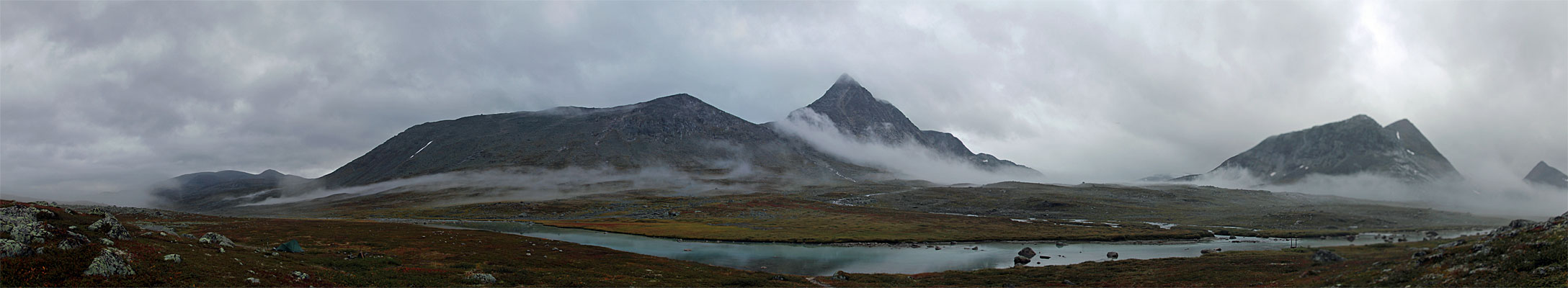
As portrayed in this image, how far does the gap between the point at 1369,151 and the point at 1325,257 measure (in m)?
132

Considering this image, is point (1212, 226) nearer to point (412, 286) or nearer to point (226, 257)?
point (412, 286)

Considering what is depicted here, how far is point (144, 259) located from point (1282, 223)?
167 m

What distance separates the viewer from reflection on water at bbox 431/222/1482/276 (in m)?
74.7

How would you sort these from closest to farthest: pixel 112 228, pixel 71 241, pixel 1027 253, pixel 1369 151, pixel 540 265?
1. pixel 71 241
2. pixel 112 228
3. pixel 540 265
4. pixel 1027 253
5. pixel 1369 151

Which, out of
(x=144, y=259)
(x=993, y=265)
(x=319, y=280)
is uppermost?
(x=144, y=259)

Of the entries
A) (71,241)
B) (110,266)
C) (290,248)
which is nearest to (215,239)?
(290,248)

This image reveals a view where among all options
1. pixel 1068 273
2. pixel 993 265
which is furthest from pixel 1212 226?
pixel 1068 273

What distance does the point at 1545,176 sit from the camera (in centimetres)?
5369

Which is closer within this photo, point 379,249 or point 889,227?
point 379,249

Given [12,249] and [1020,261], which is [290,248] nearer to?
[12,249]

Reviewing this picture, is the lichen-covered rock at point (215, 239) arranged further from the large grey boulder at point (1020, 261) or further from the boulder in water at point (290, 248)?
the large grey boulder at point (1020, 261)

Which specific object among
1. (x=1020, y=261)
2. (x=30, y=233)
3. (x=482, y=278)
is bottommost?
(x=1020, y=261)

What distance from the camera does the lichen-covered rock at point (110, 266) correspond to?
21266 millimetres

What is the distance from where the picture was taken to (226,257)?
32.7 metres
